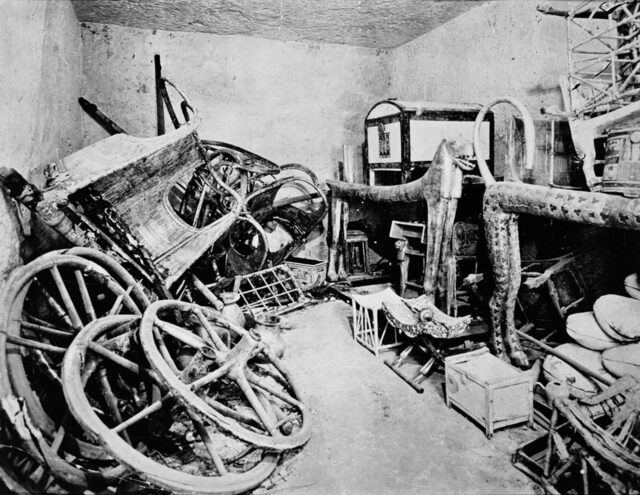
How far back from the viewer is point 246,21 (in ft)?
22.0

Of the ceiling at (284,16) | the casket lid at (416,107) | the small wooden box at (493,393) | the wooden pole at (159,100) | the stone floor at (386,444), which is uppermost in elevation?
the ceiling at (284,16)

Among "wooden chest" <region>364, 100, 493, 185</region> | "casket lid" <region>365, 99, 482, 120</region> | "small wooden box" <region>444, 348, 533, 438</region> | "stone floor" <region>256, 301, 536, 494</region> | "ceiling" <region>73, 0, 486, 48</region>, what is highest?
"ceiling" <region>73, 0, 486, 48</region>

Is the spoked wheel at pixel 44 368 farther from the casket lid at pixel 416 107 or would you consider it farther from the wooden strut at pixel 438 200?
the casket lid at pixel 416 107

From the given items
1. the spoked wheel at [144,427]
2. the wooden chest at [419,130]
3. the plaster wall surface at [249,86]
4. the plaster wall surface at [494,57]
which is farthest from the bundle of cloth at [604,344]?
the plaster wall surface at [249,86]

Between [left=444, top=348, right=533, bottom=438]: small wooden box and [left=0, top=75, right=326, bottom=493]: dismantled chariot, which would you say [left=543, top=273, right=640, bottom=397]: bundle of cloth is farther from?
[left=0, top=75, right=326, bottom=493]: dismantled chariot

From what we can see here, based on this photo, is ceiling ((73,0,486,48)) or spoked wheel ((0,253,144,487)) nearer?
spoked wheel ((0,253,144,487))

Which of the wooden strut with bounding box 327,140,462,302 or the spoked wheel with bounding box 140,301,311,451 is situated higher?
the wooden strut with bounding box 327,140,462,302

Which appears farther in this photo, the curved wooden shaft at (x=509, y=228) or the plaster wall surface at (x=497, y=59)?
the plaster wall surface at (x=497, y=59)

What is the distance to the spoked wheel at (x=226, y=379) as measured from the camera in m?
2.46

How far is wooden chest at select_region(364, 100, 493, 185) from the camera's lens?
5.89 meters

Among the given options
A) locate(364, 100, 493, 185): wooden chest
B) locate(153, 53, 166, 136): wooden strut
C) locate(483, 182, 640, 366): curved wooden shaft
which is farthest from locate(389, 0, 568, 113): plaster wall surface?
locate(153, 53, 166, 136): wooden strut

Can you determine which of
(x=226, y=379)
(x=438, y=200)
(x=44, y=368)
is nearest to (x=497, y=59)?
(x=438, y=200)

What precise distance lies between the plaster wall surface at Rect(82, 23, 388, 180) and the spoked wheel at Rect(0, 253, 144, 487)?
423 centimetres

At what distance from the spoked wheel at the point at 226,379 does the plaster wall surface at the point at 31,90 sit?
51.5 inches
